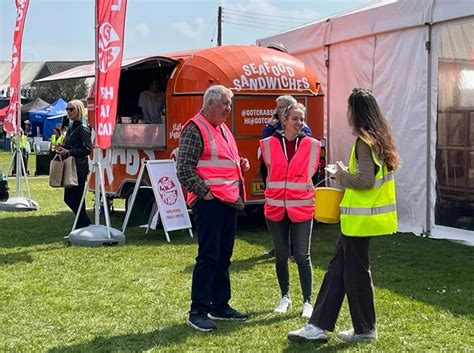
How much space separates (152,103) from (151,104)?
2 cm

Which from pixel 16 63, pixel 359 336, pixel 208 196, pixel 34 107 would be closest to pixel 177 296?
pixel 208 196

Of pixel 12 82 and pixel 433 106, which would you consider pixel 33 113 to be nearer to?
pixel 12 82

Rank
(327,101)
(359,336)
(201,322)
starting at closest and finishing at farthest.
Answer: (359,336) → (201,322) → (327,101)

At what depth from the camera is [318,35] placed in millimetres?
12359

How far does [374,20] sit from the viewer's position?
10.8 meters

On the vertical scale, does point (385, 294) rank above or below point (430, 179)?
below

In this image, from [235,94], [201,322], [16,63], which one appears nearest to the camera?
[201,322]

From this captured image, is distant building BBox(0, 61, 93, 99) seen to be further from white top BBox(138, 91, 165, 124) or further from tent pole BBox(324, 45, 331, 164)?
tent pole BBox(324, 45, 331, 164)

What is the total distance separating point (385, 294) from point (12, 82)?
9455 millimetres

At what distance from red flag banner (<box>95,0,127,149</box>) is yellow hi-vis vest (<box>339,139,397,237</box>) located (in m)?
5.02

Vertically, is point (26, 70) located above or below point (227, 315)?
above

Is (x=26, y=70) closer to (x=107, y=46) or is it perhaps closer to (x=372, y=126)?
(x=107, y=46)

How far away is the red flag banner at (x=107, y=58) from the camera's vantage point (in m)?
9.21

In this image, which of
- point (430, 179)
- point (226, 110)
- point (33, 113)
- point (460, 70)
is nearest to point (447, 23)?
point (460, 70)
